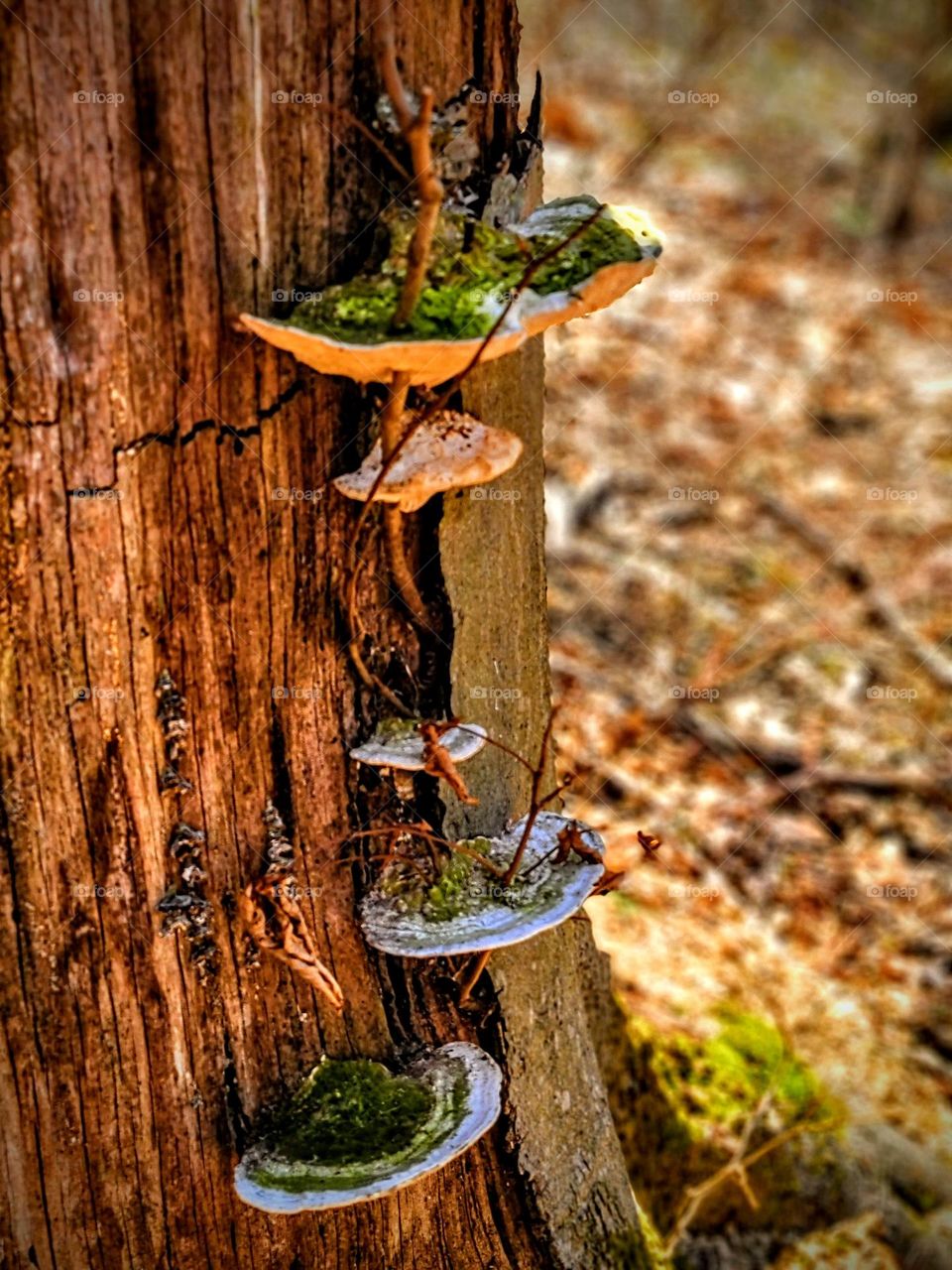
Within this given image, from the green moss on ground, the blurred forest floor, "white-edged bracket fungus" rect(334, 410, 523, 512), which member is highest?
"white-edged bracket fungus" rect(334, 410, 523, 512)

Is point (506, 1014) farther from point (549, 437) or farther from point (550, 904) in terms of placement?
point (549, 437)

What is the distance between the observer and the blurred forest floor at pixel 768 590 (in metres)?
5.06

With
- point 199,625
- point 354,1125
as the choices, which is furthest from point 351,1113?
point 199,625

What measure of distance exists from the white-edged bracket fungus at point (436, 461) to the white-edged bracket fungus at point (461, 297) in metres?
0.11

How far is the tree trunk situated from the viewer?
1.75 m

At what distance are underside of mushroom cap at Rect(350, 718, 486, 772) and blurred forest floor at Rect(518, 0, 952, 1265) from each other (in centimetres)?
140

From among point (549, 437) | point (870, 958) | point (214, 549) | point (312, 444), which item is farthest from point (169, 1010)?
point (549, 437)

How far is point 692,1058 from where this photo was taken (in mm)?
4238

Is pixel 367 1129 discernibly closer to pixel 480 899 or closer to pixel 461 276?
pixel 480 899

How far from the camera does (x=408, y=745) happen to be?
2.11 meters

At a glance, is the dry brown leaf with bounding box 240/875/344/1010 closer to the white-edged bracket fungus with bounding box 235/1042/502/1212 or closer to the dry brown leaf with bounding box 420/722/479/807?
the white-edged bracket fungus with bounding box 235/1042/502/1212

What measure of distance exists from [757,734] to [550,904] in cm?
460

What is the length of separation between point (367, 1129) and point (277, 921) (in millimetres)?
424

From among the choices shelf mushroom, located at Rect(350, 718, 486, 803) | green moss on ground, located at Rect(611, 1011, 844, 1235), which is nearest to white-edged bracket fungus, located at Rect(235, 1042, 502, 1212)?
shelf mushroom, located at Rect(350, 718, 486, 803)
